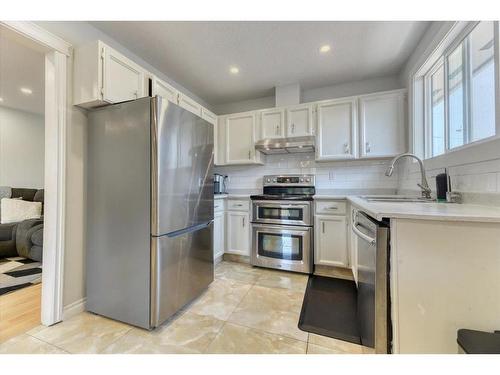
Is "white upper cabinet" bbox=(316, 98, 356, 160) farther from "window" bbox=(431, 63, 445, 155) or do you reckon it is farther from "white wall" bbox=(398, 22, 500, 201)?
"window" bbox=(431, 63, 445, 155)

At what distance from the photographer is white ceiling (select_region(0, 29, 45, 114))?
212cm

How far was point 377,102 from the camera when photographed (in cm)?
245

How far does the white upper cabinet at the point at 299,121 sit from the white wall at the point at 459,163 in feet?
3.61

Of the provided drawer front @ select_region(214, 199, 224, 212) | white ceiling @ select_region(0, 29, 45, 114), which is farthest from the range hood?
white ceiling @ select_region(0, 29, 45, 114)

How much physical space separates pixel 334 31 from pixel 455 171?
1.53 meters

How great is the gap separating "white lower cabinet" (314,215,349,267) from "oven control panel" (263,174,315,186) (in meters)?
0.67

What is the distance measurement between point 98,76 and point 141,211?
3.47 ft

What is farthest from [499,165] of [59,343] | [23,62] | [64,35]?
[23,62]

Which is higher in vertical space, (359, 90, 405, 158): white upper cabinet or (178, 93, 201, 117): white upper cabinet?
(178, 93, 201, 117): white upper cabinet

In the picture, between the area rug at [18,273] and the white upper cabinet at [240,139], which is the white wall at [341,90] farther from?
the area rug at [18,273]

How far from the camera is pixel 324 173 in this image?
2910mm

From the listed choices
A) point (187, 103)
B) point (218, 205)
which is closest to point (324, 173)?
point (218, 205)

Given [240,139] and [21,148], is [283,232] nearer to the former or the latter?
[240,139]
